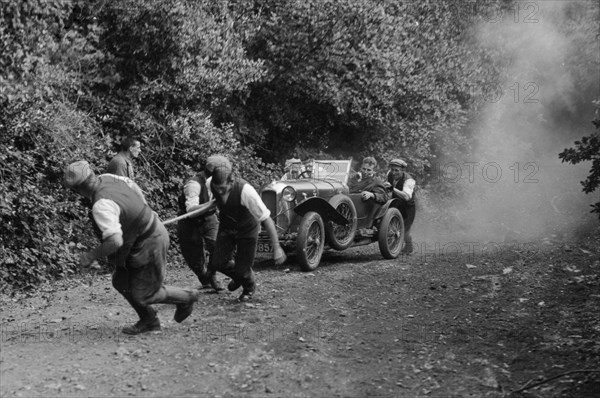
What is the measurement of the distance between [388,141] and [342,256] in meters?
6.34

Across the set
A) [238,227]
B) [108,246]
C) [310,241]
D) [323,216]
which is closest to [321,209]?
[323,216]

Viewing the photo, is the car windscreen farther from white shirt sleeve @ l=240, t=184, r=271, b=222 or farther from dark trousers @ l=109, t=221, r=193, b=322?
dark trousers @ l=109, t=221, r=193, b=322

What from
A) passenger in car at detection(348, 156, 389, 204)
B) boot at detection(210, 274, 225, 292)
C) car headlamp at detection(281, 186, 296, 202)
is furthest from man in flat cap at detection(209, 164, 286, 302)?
passenger in car at detection(348, 156, 389, 204)

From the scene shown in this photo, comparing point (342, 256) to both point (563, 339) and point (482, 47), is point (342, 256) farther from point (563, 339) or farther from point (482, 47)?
point (482, 47)

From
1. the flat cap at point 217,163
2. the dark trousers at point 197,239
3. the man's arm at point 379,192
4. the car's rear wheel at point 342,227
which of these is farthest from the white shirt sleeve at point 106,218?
the man's arm at point 379,192

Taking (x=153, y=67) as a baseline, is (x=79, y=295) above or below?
below

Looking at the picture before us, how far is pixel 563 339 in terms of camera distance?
22.9 feet

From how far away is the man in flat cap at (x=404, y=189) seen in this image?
12297mm

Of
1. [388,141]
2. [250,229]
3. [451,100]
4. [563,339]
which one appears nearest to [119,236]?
[250,229]

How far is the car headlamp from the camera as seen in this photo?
10.9 m

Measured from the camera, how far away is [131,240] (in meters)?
6.26

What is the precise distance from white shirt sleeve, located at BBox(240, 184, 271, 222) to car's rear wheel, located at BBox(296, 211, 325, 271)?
2.67 m

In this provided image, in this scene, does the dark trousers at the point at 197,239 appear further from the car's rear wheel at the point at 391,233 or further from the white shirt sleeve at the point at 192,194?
the car's rear wheel at the point at 391,233

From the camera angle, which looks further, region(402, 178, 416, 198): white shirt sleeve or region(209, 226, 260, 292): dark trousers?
region(402, 178, 416, 198): white shirt sleeve
